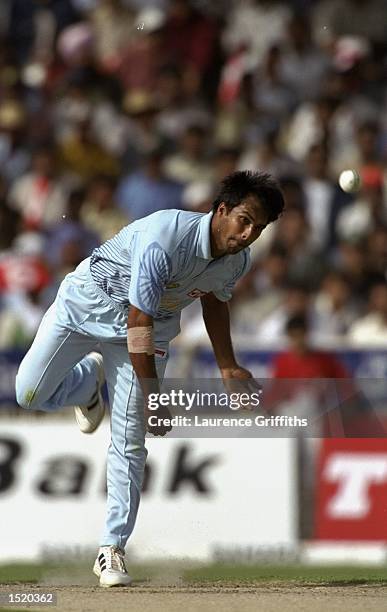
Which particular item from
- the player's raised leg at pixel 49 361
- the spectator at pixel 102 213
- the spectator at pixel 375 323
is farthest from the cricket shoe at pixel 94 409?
the spectator at pixel 102 213

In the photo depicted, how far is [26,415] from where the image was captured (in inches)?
375

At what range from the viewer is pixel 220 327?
665cm

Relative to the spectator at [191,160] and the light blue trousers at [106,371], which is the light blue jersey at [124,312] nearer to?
the light blue trousers at [106,371]

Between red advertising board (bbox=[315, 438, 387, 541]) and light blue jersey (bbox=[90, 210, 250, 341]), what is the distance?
2.25 m

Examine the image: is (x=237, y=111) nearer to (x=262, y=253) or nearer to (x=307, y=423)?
(x=262, y=253)

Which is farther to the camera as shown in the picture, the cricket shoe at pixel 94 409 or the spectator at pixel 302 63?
the spectator at pixel 302 63

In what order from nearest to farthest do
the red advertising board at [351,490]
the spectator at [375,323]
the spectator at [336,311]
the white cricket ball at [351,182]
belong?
1. the white cricket ball at [351,182]
2. the red advertising board at [351,490]
3. the spectator at [375,323]
4. the spectator at [336,311]

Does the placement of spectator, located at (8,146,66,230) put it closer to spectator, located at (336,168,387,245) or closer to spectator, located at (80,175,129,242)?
spectator, located at (80,175,129,242)

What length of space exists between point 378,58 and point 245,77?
4.67 ft

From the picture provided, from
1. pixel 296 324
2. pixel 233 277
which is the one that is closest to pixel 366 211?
pixel 296 324

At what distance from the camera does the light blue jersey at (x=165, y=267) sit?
5.96m

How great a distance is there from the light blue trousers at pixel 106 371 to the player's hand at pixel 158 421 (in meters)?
0.13

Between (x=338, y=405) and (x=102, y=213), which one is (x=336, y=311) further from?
(x=338, y=405)

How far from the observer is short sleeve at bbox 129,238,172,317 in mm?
5934
